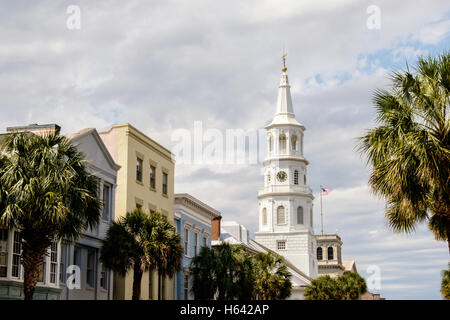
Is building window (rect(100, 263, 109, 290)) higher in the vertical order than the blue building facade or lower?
lower

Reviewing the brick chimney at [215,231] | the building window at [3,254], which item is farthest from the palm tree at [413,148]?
the brick chimney at [215,231]

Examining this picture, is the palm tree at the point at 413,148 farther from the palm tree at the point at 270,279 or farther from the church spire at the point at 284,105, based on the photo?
the church spire at the point at 284,105

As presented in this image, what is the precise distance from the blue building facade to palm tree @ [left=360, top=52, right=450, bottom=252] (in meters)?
25.6

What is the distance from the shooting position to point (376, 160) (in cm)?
2158

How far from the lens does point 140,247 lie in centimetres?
3177

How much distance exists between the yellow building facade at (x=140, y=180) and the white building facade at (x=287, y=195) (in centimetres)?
6437

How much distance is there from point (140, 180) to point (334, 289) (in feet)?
132

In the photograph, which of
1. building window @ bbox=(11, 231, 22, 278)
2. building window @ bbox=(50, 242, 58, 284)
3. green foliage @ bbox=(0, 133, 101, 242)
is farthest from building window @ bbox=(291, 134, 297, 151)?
green foliage @ bbox=(0, 133, 101, 242)

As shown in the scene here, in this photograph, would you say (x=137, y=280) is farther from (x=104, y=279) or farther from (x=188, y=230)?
(x=188, y=230)

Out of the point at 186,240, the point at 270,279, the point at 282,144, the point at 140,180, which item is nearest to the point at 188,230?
the point at 186,240

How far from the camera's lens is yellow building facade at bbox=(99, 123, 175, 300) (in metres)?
38.7

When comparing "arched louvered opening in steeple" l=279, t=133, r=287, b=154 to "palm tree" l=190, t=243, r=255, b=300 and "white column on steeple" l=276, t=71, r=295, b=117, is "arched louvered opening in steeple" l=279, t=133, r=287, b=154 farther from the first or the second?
"palm tree" l=190, t=243, r=255, b=300
